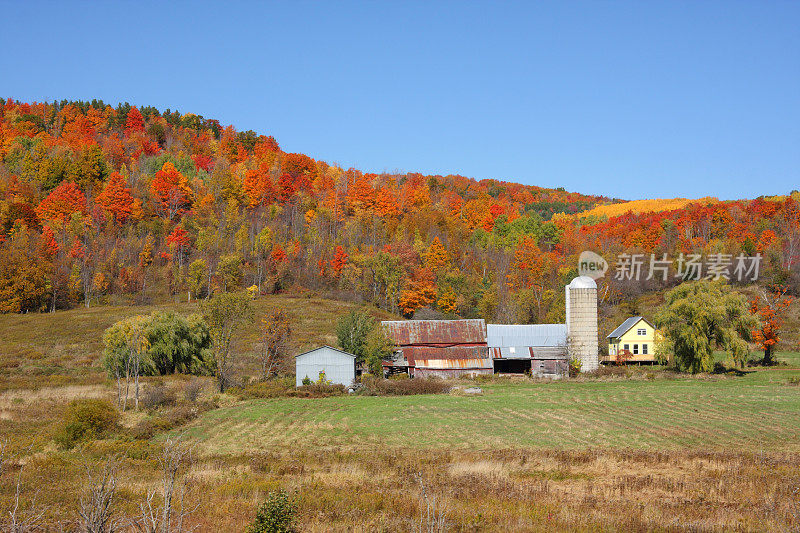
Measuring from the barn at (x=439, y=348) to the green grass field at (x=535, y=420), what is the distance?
34.2ft

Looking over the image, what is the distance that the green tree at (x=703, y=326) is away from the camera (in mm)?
47500

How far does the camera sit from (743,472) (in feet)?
63.3

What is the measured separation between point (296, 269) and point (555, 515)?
278ft

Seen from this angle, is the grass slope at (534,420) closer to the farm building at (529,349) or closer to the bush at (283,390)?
the bush at (283,390)

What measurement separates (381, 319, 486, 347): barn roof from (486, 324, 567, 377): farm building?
1.14 meters

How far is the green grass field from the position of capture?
85.6 feet

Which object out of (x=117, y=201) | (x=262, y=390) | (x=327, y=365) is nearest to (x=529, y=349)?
(x=327, y=365)

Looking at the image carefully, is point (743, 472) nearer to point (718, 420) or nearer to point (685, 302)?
point (718, 420)

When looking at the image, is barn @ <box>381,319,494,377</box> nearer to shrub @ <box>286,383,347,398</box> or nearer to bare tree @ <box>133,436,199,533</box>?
shrub @ <box>286,383,347,398</box>

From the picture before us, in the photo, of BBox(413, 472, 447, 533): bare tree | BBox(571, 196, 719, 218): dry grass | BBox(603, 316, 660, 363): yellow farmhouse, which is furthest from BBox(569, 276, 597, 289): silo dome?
BBox(571, 196, 719, 218): dry grass

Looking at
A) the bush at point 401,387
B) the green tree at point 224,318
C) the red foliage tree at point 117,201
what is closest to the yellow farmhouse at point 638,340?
the bush at point 401,387

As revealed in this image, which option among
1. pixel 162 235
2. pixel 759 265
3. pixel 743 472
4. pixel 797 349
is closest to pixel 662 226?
pixel 759 265

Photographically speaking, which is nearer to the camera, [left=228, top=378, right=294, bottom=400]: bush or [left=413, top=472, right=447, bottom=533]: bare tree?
[left=413, top=472, right=447, bottom=533]: bare tree

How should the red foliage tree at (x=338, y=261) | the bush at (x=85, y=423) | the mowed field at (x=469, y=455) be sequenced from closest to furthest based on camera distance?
the mowed field at (x=469, y=455), the bush at (x=85, y=423), the red foliage tree at (x=338, y=261)
